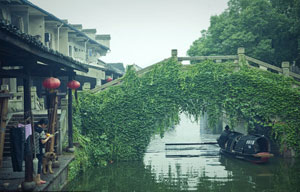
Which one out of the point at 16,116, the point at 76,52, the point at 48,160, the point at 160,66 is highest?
the point at 76,52

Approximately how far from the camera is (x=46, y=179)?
9312 millimetres

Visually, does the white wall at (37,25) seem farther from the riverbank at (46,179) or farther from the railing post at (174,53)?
the riverbank at (46,179)

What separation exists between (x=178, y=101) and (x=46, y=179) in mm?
9337

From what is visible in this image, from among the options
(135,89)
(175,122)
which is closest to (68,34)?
(135,89)

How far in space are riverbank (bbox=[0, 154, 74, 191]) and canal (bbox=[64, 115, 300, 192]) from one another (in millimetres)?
573

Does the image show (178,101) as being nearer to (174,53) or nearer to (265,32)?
(174,53)

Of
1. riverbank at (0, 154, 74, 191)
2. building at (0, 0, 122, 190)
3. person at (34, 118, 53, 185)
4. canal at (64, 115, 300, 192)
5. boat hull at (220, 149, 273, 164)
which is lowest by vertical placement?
canal at (64, 115, 300, 192)

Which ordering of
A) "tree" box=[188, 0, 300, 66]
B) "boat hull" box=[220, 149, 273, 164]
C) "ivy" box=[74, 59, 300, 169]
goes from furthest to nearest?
1. "tree" box=[188, 0, 300, 66]
2. "ivy" box=[74, 59, 300, 169]
3. "boat hull" box=[220, 149, 273, 164]

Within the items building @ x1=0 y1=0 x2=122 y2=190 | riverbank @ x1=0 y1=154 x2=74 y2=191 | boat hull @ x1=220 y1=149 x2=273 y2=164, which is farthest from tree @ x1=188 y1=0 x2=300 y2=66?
riverbank @ x1=0 y1=154 x2=74 y2=191

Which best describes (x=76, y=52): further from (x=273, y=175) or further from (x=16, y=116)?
(x=273, y=175)

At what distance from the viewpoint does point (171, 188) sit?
39.5 feet

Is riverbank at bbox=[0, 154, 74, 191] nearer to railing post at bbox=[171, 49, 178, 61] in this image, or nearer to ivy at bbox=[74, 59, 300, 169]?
ivy at bbox=[74, 59, 300, 169]

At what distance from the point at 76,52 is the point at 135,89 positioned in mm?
14307

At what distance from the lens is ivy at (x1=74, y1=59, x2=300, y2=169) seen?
16641 mm
